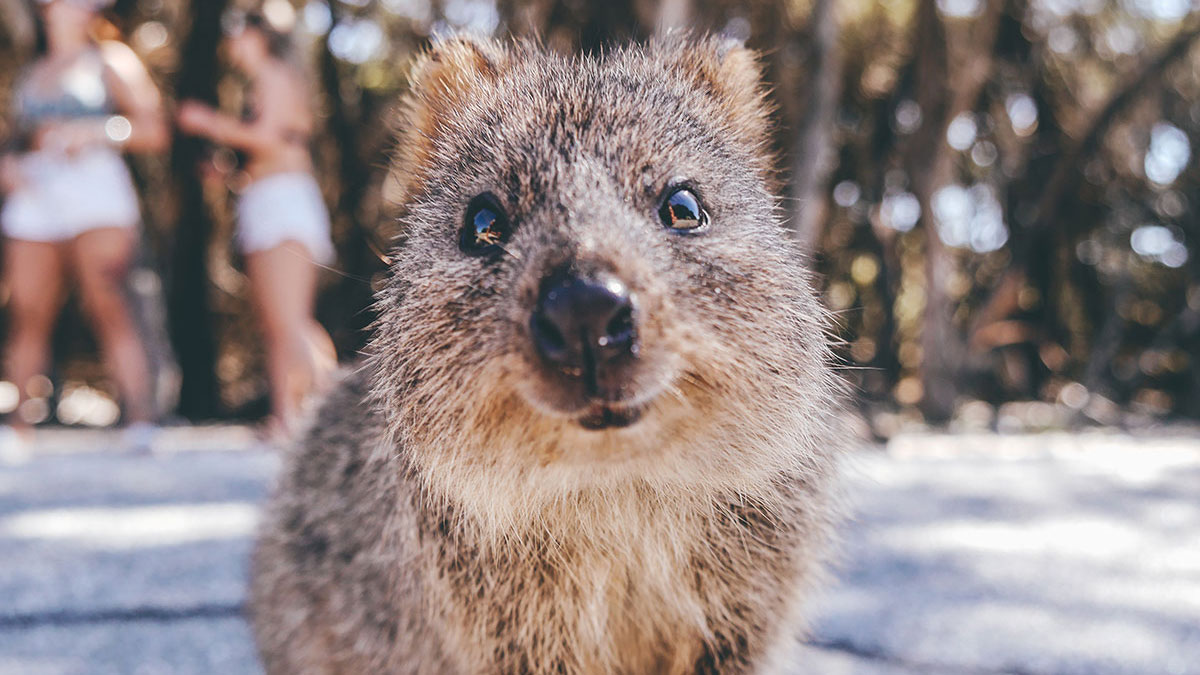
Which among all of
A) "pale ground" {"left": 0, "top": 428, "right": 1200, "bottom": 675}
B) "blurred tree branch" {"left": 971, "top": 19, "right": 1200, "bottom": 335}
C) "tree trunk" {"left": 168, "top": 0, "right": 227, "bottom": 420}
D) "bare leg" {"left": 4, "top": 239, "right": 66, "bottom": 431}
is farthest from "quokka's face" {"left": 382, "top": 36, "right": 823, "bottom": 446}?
"tree trunk" {"left": 168, "top": 0, "right": 227, "bottom": 420}

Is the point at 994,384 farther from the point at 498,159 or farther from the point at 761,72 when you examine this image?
the point at 498,159

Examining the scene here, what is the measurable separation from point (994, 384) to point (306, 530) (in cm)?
1091

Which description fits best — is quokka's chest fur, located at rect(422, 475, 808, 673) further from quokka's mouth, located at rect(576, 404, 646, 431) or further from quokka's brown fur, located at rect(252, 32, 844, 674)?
quokka's mouth, located at rect(576, 404, 646, 431)

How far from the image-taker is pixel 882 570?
10.3ft

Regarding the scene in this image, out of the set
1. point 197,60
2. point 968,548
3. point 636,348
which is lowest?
point 968,548

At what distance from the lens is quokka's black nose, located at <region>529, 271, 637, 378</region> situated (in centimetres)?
118

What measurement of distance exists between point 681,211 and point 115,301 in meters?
4.24

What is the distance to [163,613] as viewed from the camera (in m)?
2.53

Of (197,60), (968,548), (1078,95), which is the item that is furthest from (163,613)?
(1078,95)

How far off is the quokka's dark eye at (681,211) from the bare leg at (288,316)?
348cm

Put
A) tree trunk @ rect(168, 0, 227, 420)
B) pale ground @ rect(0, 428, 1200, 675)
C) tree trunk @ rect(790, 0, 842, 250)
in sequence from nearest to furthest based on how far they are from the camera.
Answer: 1. pale ground @ rect(0, 428, 1200, 675)
2. tree trunk @ rect(790, 0, 842, 250)
3. tree trunk @ rect(168, 0, 227, 420)

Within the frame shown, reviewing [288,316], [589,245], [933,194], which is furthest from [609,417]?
[933,194]

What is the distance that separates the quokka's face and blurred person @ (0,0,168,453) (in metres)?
3.53

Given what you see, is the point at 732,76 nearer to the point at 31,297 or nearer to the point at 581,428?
the point at 581,428
